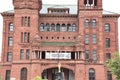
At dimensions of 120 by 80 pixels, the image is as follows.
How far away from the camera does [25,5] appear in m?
81.9

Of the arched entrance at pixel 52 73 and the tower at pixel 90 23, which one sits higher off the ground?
the tower at pixel 90 23

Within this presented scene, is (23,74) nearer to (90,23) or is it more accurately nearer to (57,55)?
(57,55)

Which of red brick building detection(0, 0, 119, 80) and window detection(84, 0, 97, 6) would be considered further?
window detection(84, 0, 97, 6)

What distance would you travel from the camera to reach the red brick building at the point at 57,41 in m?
79.3

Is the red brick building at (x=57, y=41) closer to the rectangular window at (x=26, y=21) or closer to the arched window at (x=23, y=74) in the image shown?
the arched window at (x=23, y=74)

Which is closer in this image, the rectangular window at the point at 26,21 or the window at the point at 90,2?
the rectangular window at the point at 26,21

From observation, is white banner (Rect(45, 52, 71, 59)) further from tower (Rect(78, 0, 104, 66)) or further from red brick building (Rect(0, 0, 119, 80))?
tower (Rect(78, 0, 104, 66))

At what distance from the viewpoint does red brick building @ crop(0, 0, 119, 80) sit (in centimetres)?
7931

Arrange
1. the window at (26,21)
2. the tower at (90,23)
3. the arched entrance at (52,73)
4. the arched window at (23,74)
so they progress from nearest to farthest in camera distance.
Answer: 1. the arched window at (23,74)
2. the window at (26,21)
3. the tower at (90,23)
4. the arched entrance at (52,73)

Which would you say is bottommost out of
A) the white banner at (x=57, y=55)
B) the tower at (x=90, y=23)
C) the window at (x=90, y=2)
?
the white banner at (x=57, y=55)

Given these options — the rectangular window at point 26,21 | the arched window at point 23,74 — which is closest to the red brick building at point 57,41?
the arched window at point 23,74

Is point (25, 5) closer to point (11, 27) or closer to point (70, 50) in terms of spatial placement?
point (11, 27)

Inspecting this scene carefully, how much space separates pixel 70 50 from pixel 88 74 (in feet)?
20.0

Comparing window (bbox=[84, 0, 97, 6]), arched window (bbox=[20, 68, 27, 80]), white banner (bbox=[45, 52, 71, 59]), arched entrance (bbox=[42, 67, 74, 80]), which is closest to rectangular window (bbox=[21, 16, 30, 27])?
white banner (bbox=[45, 52, 71, 59])
